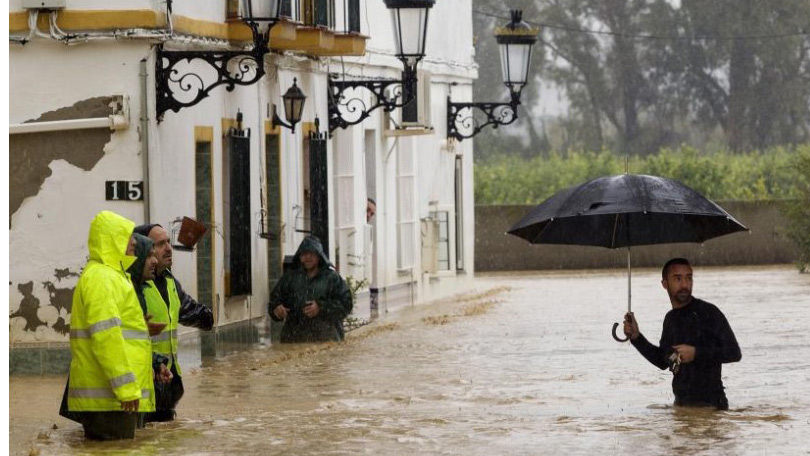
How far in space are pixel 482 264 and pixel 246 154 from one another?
22.5 metres

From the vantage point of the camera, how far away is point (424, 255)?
29984 mm

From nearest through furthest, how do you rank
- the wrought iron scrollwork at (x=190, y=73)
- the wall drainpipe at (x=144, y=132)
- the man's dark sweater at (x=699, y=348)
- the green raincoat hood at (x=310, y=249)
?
the man's dark sweater at (x=699, y=348) < the wrought iron scrollwork at (x=190, y=73) < the wall drainpipe at (x=144, y=132) < the green raincoat hood at (x=310, y=249)

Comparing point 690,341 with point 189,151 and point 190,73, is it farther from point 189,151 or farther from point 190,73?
point 189,151

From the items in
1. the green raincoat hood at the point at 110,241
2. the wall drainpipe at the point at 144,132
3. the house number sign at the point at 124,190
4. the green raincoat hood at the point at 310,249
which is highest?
the wall drainpipe at the point at 144,132

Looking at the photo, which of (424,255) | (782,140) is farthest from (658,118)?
(424,255)

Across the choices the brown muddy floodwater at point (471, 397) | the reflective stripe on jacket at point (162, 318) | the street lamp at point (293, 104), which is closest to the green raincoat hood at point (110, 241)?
the reflective stripe on jacket at point (162, 318)

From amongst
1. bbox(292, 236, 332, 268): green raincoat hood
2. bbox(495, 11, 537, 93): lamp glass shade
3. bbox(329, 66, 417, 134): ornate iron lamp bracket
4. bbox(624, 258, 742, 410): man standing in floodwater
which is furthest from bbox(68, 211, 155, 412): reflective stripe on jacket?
bbox(495, 11, 537, 93): lamp glass shade

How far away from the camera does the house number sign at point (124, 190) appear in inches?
685

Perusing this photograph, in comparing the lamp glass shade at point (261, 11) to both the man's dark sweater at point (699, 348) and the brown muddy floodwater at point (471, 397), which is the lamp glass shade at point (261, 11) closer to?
the brown muddy floodwater at point (471, 397)

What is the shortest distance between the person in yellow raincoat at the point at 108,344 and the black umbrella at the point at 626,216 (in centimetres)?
284

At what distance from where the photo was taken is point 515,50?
29.0 meters

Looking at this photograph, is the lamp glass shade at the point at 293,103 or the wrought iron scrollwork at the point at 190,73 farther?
the lamp glass shade at the point at 293,103

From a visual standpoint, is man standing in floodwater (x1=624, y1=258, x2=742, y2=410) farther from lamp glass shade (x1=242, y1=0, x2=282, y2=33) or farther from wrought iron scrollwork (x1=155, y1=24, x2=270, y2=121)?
lamp glass shade (x1=242, y1=0, x2=282, y2=33)

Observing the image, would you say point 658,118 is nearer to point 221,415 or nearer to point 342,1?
point 342,1
